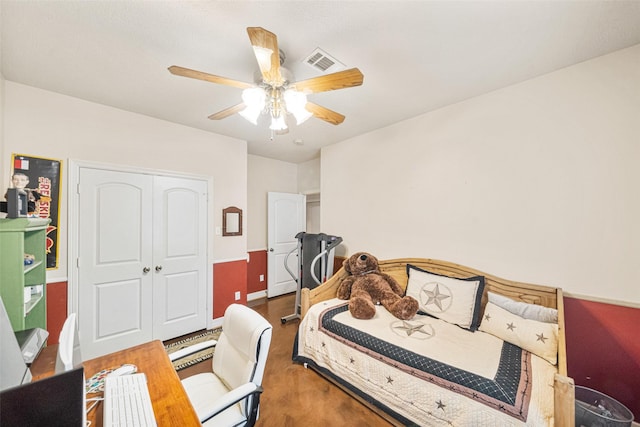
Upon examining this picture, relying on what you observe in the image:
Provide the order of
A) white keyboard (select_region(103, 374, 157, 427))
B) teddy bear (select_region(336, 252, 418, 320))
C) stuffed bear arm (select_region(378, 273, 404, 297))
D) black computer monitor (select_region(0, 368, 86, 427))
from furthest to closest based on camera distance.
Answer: stuffed bear arm (select_region(378, 273, 404, 297)) < teddy bear (select_region(336, 252, 418, 320)) < white keyboard (select_region(103, 374, 157, 427)) < black computer monitor (select_region(0, 368, 86, 427))

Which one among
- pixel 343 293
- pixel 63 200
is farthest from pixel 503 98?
pixel 63 200

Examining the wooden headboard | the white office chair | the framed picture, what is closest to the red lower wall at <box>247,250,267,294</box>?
the wooden headboard

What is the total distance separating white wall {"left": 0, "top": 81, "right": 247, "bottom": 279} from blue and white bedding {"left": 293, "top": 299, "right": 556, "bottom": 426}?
6.56ft

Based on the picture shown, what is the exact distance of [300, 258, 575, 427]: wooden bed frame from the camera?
3.51ft

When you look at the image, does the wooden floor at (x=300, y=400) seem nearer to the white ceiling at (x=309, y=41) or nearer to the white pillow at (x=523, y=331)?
the white pillow at (x=523, y=331)

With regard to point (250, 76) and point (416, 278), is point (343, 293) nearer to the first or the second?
point (416, 278)

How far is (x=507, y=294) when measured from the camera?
206cm

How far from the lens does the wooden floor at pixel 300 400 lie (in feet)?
5.54

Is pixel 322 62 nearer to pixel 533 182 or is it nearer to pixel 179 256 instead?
pixel 533 182

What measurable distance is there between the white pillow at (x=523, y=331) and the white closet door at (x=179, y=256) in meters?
3.09

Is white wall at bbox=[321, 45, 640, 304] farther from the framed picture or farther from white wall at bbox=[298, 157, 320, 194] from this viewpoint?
the framed picture

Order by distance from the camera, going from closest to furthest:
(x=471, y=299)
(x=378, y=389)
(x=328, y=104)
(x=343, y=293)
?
(x=378, y=389) → (x=471, y=299) → (x=328, y=104) → (x=343, y=293)

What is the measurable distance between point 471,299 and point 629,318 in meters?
0.91

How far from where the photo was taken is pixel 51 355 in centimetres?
131
